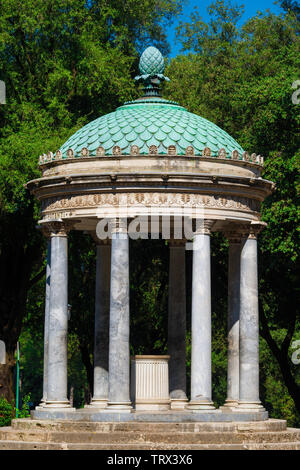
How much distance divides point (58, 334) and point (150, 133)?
23.6 feet

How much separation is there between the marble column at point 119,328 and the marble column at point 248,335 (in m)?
4.23

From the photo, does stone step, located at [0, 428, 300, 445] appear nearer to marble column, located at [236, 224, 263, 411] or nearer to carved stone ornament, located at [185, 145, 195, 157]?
marble column, located at [236, 224, 263, 411]

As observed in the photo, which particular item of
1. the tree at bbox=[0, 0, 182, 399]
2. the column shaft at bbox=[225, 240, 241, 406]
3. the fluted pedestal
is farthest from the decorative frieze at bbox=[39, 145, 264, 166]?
the tree at bbox=[0, 0, 182, 399]

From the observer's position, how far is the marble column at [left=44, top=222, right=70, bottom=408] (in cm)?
3462

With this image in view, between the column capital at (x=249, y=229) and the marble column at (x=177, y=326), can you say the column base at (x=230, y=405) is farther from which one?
the column capital at (x=249, y=229)

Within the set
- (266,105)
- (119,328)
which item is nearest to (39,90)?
(266,105)

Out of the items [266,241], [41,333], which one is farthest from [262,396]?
[266,241]

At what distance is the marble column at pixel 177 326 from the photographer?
39.1 m

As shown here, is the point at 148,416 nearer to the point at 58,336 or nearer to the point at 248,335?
the point at 58,336

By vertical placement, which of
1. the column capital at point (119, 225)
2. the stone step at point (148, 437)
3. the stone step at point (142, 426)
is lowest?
the stone step at point (148, 437)

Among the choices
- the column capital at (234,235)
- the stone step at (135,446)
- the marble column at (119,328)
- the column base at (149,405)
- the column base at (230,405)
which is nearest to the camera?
the stone step at (135,446)

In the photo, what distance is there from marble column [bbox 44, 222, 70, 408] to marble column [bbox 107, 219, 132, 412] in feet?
6.70

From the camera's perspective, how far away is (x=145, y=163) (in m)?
34.1

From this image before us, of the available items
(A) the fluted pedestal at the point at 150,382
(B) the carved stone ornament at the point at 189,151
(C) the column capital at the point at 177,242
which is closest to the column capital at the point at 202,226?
(B) the carved stone ornament at the point at 189,151
